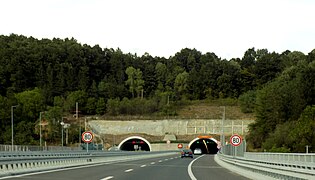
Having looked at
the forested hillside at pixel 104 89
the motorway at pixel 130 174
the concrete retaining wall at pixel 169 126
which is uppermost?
the forested hillside at pixel 104 89

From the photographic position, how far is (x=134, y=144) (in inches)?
5404

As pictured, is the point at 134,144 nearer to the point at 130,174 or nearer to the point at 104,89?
the point at 104,89

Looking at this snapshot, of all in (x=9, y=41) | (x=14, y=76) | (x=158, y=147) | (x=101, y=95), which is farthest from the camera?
(x=9, y=41)

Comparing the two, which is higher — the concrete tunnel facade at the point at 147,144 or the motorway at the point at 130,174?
the motorway at the point at 130,174

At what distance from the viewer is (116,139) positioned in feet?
407

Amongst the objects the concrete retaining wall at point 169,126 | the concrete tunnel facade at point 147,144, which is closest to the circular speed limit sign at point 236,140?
the concrete tunnel facade at point 147,144

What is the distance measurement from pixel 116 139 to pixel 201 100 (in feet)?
233

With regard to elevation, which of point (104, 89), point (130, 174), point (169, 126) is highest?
point (104, 89)

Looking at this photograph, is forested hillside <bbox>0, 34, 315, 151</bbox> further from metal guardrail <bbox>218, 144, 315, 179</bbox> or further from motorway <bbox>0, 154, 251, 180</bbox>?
metal guardrail <bbox>218, 144, 315, 179</bbox>

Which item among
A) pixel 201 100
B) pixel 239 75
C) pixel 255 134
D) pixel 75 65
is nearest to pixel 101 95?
pixel 75 65

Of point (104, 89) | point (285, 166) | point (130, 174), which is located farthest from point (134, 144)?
point (285, 166)

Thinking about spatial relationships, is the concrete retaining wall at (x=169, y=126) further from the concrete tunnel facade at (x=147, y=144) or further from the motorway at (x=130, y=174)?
the motorway at (x=130, y=174)

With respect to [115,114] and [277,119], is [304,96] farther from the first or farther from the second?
[115,114]

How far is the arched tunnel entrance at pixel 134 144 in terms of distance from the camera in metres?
124
